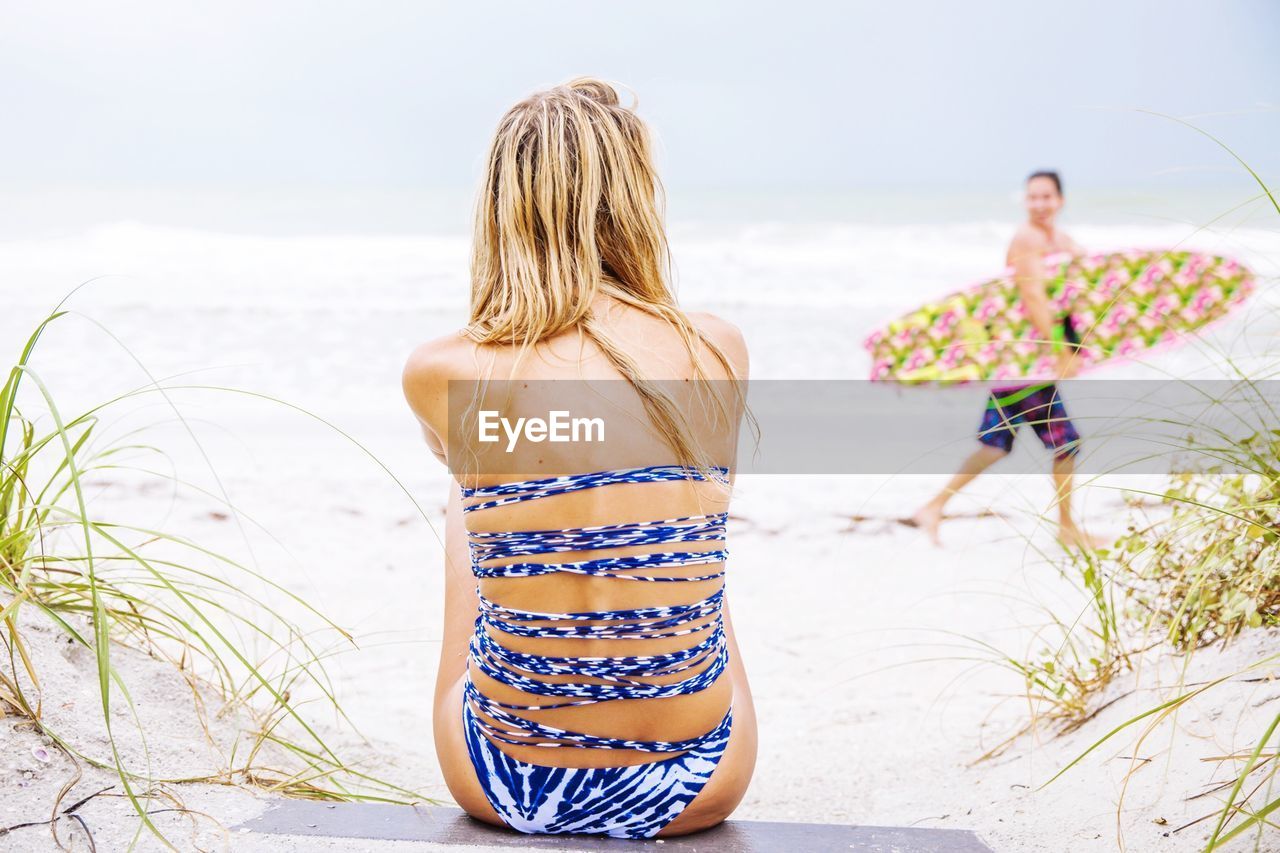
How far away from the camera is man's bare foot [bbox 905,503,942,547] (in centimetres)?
461

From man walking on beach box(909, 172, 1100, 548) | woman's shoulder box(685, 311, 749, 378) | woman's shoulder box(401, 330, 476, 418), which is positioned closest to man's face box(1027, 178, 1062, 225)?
man walking on beach box(909, 172, 1100, 548)

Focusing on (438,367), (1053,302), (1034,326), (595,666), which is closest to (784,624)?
(1034,326)

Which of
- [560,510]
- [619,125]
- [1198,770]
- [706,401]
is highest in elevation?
[619,125]

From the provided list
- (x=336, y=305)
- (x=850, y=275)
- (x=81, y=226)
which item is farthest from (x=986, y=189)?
(x=81, y=226)

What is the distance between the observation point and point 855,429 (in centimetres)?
695

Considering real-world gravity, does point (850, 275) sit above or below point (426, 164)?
below

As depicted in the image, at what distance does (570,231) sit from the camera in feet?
5.50

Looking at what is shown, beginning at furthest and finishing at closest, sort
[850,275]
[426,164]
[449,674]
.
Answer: [426,164]
[850,275]
[449,674]

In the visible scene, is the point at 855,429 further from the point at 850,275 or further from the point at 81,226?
the point at 81,226

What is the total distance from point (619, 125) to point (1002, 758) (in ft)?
5.45

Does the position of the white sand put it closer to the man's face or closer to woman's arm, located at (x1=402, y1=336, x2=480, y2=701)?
woman's arm, located at (x1=402, y1=336, x2=480, y2=701)

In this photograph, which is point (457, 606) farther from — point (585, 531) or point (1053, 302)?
point (1053, 302)

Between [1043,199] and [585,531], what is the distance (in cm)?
437

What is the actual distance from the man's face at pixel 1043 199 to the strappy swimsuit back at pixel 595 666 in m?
4.17
